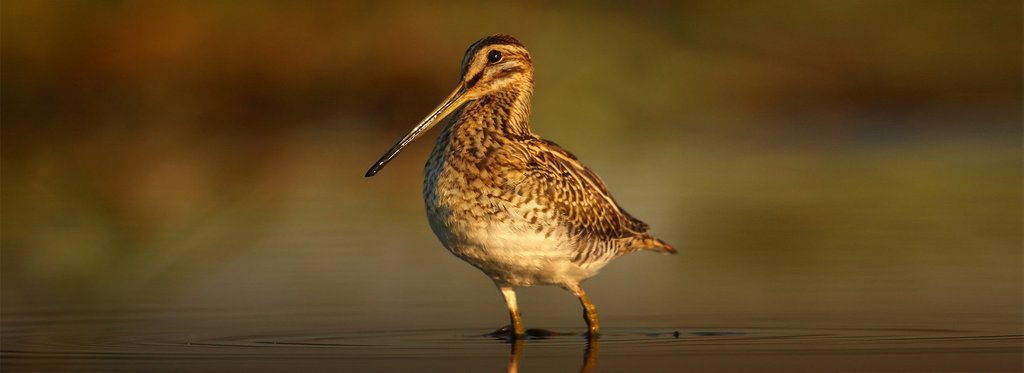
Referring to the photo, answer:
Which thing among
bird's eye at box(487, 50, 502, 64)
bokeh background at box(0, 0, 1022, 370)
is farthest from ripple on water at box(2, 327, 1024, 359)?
bird's eye at box(487, 50, 502, 64)

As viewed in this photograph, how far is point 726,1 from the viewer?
22.0 meters

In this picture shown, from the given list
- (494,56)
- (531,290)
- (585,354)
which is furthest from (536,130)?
(585,354)

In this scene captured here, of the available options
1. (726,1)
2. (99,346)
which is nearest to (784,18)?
(726,1)

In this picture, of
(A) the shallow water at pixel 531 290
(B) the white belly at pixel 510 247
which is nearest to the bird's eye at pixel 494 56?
(B) the white belly at pixel 510 247

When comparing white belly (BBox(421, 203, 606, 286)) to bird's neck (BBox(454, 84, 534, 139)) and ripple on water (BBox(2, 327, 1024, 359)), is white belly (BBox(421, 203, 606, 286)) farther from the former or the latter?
bird's neck (BBox(454, 84, 534, 139))

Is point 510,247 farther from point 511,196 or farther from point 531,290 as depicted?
point 531,290

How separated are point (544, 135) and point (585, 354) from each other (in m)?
9.89

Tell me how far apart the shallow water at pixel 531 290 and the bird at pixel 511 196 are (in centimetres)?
34

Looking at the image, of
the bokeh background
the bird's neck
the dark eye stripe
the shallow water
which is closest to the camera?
the shallow water

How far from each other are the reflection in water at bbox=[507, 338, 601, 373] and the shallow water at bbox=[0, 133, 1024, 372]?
0.02 meters

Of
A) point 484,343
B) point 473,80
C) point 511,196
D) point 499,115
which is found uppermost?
point 473,80

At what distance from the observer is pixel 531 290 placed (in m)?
10.2

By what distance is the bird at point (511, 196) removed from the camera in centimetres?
831

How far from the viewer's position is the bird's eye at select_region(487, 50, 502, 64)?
9.12 m
